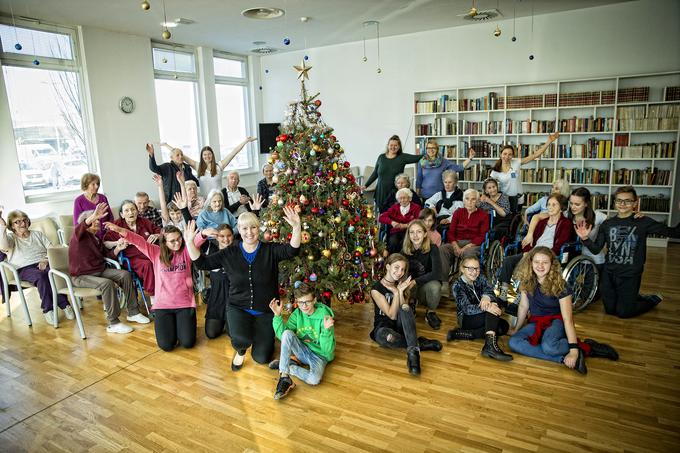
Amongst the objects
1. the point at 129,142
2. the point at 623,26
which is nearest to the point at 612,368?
the point at 623,26

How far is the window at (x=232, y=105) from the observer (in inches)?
396

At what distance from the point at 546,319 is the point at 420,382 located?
1.18 m

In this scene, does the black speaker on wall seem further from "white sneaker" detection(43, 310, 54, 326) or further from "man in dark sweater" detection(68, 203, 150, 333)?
"white sneaker" detection(43, 310, 54, 326)

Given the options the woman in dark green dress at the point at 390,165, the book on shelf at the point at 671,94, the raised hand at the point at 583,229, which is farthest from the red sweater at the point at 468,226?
the book on shelf at the point at 671,94

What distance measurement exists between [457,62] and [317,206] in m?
5.62

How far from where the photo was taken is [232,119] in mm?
10469

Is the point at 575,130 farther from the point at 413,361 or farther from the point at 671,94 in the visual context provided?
the point at 413,361

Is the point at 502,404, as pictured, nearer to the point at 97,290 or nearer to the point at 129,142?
the point at 97,290

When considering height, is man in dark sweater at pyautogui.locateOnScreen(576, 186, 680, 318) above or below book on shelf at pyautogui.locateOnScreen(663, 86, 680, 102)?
below

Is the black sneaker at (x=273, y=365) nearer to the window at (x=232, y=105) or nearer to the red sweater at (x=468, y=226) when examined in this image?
the red sweater at (x=468, y=226)

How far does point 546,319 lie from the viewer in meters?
3.74

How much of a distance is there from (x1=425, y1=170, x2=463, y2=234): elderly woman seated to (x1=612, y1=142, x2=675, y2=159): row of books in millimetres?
3012

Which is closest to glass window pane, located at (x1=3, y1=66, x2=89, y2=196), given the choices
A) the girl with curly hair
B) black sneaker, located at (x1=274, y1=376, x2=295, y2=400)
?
black sneaker, located at (x1=274, y1=376, x2=295, y2=400)

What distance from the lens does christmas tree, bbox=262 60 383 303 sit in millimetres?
3971
